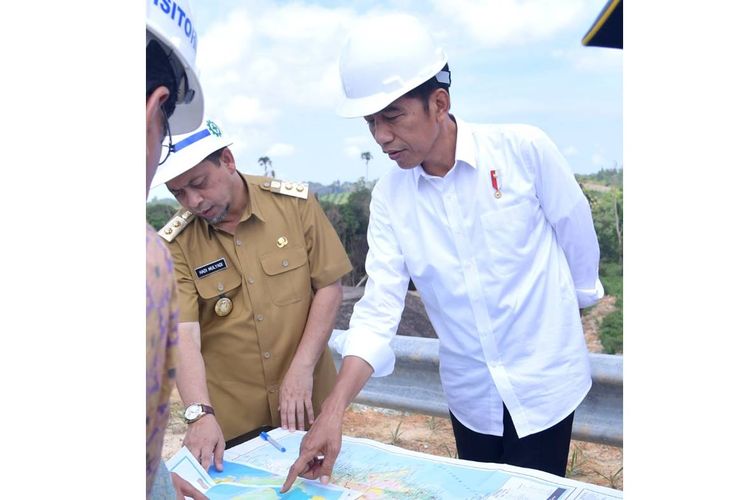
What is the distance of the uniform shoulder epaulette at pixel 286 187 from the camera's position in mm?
2377

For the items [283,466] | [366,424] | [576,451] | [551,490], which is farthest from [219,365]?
[366,424]

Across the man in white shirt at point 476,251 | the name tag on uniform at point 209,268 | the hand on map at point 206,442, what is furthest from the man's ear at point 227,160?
the hand on map at point 206,442

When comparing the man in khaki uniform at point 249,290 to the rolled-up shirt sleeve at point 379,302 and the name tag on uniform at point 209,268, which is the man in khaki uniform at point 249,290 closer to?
the name tag on uniform at point 209,268

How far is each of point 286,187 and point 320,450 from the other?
942 mm

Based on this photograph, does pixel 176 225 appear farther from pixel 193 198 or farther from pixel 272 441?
pixel 272 441

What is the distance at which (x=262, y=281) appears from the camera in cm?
228

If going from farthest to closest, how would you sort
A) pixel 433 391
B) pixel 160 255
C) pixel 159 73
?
pixel 433 391 < pixel 159 73 < pixel 160 255

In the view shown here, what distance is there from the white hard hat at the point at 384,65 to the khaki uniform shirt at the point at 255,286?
0.51 metres

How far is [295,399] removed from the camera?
7.20 ft

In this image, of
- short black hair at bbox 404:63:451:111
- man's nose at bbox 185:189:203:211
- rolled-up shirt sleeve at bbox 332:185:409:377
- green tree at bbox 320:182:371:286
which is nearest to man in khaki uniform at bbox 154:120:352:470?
man's nose at bbox 185:189:203:211

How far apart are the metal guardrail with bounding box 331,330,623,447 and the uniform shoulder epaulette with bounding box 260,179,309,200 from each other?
29.7 inches

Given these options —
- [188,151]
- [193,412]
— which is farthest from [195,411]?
[188,151]

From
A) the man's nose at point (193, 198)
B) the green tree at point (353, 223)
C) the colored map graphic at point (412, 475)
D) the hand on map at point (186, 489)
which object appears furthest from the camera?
the green tree at point (353, 223)

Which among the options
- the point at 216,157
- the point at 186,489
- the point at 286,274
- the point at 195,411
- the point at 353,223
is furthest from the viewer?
the point at 353,223
